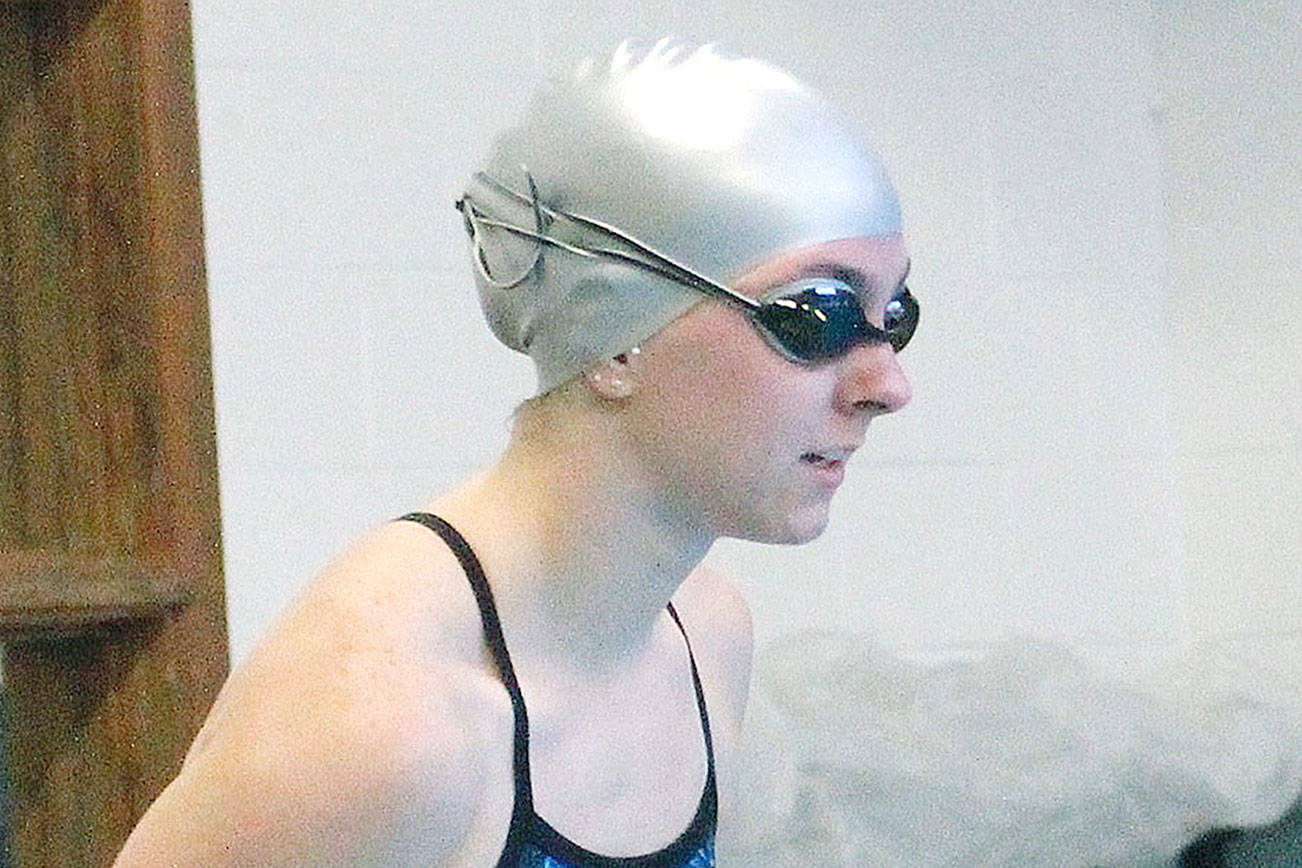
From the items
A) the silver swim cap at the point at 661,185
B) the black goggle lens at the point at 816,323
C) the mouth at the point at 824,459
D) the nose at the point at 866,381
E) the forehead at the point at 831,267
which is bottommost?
the mouth at the point at 824,459

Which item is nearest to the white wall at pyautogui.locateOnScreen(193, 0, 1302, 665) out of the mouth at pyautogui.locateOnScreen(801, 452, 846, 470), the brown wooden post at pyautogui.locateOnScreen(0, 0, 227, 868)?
the brown wooden post at pyautogui.locateOnScreen(0, 0, 227, 868)

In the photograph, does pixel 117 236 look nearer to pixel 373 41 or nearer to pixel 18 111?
pixel 18 111

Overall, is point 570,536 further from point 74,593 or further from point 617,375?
point 74,593

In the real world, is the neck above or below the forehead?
below

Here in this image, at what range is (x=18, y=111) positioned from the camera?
7.47 feet

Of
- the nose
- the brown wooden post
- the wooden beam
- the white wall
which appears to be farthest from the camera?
the white wall

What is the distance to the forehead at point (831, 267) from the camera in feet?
4.36

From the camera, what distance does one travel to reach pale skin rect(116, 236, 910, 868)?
1.23 m

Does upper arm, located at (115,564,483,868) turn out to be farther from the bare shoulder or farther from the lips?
the lips

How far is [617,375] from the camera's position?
135 cm

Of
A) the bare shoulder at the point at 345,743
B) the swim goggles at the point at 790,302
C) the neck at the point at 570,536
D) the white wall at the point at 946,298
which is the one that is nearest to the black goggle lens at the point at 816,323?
the swim goggles at the point at 790,302

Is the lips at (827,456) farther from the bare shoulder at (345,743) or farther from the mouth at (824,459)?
the bare shoulder at (345,743)

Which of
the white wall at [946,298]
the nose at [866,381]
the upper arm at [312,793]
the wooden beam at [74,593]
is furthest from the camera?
the white wall at [946,298]

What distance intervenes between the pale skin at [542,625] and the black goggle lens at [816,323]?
0.01 m
